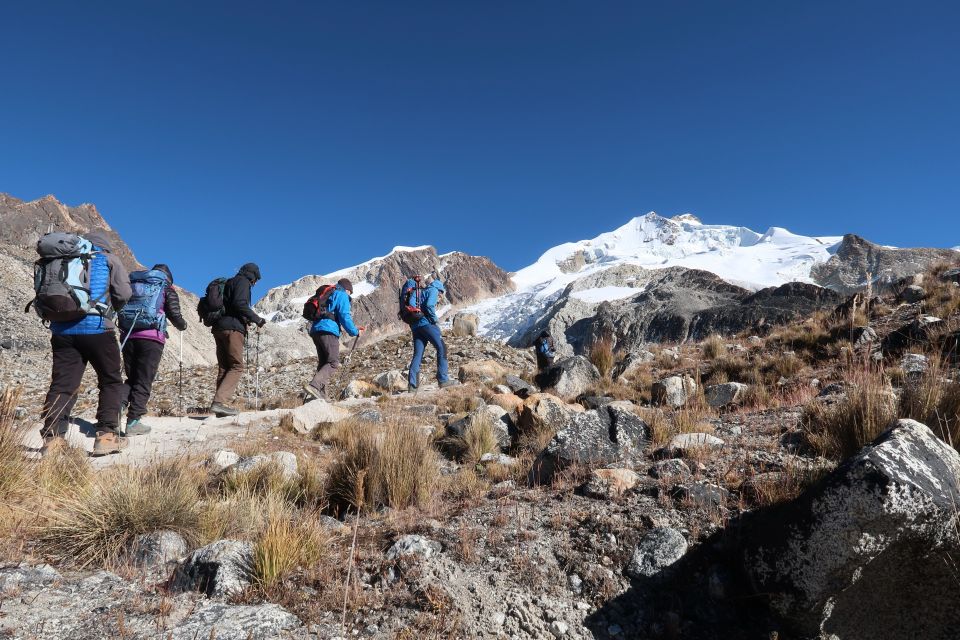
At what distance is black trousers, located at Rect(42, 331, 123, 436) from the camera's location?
4273 mm

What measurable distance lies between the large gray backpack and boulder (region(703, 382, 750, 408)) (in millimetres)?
6888

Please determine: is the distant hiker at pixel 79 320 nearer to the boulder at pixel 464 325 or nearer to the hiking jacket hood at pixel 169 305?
the hiking jacket hood at pixel 169 305

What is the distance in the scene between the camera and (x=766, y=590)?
2066 mm

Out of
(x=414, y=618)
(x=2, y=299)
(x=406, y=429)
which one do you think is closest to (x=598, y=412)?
(x=406, y=429)

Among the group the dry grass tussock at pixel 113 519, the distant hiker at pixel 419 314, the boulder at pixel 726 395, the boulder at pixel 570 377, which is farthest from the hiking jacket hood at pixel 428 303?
the dry grass tussock at pixel 113 519

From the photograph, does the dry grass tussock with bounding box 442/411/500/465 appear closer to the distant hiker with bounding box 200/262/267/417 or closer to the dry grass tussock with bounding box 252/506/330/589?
the dry grass tussock with bounding box 252/506/330/589

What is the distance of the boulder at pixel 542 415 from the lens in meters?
4.94

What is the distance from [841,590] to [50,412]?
5.81 meters

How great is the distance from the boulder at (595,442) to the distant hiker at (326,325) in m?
5.02

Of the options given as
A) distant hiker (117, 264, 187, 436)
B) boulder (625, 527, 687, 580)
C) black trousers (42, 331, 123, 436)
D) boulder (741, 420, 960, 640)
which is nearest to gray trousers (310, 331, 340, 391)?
distant hiker (117, 264, 187, 436)

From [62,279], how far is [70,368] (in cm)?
85

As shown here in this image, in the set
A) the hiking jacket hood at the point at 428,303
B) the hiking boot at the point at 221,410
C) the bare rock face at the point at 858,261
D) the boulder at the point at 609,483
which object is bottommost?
the boulder at the point at 609,483

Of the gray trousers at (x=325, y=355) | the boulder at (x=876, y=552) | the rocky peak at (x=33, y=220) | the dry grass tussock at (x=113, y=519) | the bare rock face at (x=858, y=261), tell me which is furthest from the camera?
the bare rock face at (x=858, y=261)

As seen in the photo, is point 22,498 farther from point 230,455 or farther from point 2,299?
point 2,299
